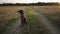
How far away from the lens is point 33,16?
6.50ft

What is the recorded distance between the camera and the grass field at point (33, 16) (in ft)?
6.13

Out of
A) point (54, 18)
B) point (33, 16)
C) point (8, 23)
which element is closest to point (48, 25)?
point (54, 18)

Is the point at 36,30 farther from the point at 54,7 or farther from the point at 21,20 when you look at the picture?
the point at 54,7

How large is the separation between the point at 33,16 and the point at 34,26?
17 centimetres

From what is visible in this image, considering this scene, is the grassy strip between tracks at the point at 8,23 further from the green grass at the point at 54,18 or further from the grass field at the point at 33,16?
the green grass at the point at 54,18

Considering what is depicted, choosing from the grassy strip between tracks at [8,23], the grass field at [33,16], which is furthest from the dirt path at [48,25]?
the grassy strip between tracks at [8,23]

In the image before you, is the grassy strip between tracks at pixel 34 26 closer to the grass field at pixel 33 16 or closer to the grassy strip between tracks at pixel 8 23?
the grass field at pixel 33 16

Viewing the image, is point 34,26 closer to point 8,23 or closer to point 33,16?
point 33,16

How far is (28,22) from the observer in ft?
6.35

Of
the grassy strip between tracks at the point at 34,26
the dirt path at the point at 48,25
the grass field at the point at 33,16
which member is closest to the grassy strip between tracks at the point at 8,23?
the grass field at the point at 33,16

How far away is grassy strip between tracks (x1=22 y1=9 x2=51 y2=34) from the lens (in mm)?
1841

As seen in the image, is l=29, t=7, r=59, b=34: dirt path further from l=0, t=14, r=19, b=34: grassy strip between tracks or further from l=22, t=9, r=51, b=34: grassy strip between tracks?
l=0, t=14, r=19, b=34: grassy strip between tracks

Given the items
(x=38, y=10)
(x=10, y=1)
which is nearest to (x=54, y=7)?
Answer: (x=38, y=10)

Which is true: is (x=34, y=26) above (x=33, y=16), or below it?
below
